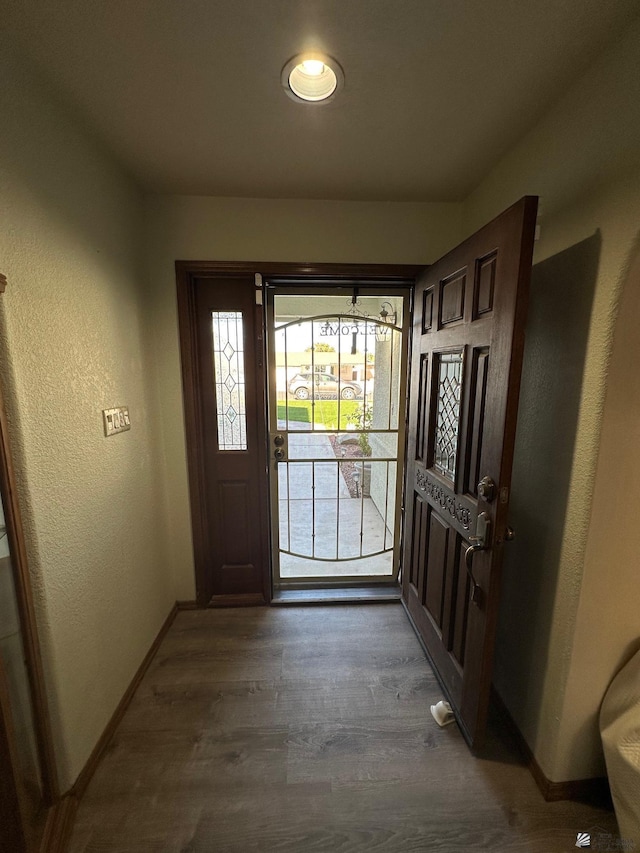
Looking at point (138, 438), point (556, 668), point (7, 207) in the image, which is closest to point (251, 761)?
point (556, 668)

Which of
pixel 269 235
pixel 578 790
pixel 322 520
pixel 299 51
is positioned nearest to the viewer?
pixel 299 51

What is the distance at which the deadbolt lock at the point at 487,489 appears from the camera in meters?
1.15

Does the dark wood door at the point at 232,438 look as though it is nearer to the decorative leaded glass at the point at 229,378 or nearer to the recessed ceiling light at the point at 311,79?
the decorative leaded glass at the point at 229,378

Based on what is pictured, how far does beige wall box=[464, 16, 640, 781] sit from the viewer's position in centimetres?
95

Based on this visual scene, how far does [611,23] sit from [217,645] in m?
2.76

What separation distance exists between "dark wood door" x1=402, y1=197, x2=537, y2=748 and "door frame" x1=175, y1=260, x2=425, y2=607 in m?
0.28

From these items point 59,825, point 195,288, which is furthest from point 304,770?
point 195,288

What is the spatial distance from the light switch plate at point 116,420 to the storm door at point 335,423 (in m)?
0.80

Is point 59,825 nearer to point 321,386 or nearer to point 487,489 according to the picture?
point 487,489

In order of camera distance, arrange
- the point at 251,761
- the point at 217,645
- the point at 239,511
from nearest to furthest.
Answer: the point at 251,761
the point at 217,645
the point at 239,511

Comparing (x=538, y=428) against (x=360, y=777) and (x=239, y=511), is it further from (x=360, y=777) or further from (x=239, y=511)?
(x=239, y=511)

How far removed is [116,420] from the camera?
1.47 m

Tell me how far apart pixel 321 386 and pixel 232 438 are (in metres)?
0.65

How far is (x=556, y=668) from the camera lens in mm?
1149
